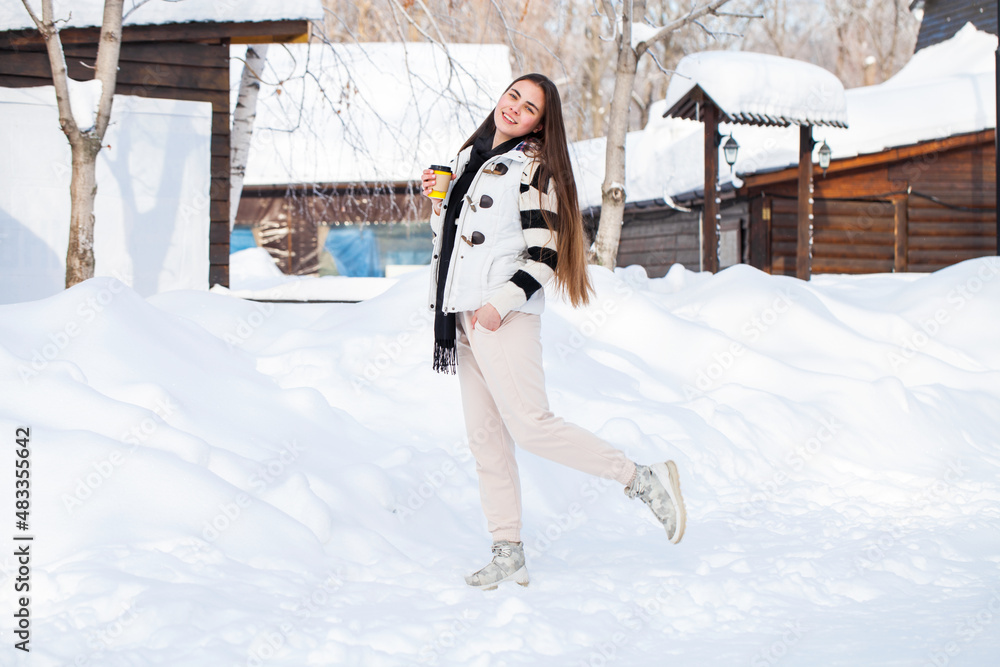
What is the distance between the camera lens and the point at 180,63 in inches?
337

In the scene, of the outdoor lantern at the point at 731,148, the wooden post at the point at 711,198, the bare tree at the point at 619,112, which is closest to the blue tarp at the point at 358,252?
the outdoor lantern at the point at 731,148

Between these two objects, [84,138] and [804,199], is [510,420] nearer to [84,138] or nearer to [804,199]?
[84,138]

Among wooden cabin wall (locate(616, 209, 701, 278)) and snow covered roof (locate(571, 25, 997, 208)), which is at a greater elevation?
snow covered roof (locate(571, 25, 997, 208))

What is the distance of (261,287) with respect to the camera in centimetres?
1092

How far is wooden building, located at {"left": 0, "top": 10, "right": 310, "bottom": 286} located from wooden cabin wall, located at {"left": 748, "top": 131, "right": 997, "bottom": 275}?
9.65m

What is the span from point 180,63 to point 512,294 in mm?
7068

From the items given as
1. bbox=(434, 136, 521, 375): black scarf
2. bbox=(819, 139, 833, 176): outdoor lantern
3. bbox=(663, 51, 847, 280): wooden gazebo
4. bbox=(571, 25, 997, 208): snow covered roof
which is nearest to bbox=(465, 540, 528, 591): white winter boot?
bbox=(434, 136, 521, 375): black scarf

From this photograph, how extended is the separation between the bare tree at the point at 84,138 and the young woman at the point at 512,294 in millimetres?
4179

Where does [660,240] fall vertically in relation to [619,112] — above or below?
below

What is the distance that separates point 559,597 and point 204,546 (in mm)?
1226

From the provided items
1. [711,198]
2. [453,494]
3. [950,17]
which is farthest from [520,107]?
[950,17]

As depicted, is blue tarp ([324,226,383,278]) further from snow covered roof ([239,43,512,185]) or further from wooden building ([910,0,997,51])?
wooden building ([910,0,997,51])

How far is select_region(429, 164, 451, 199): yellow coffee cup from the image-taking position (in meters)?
3.08

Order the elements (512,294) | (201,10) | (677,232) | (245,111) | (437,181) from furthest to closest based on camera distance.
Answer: (677,232), (245,111), (201,10), (437,181), (512,294)
